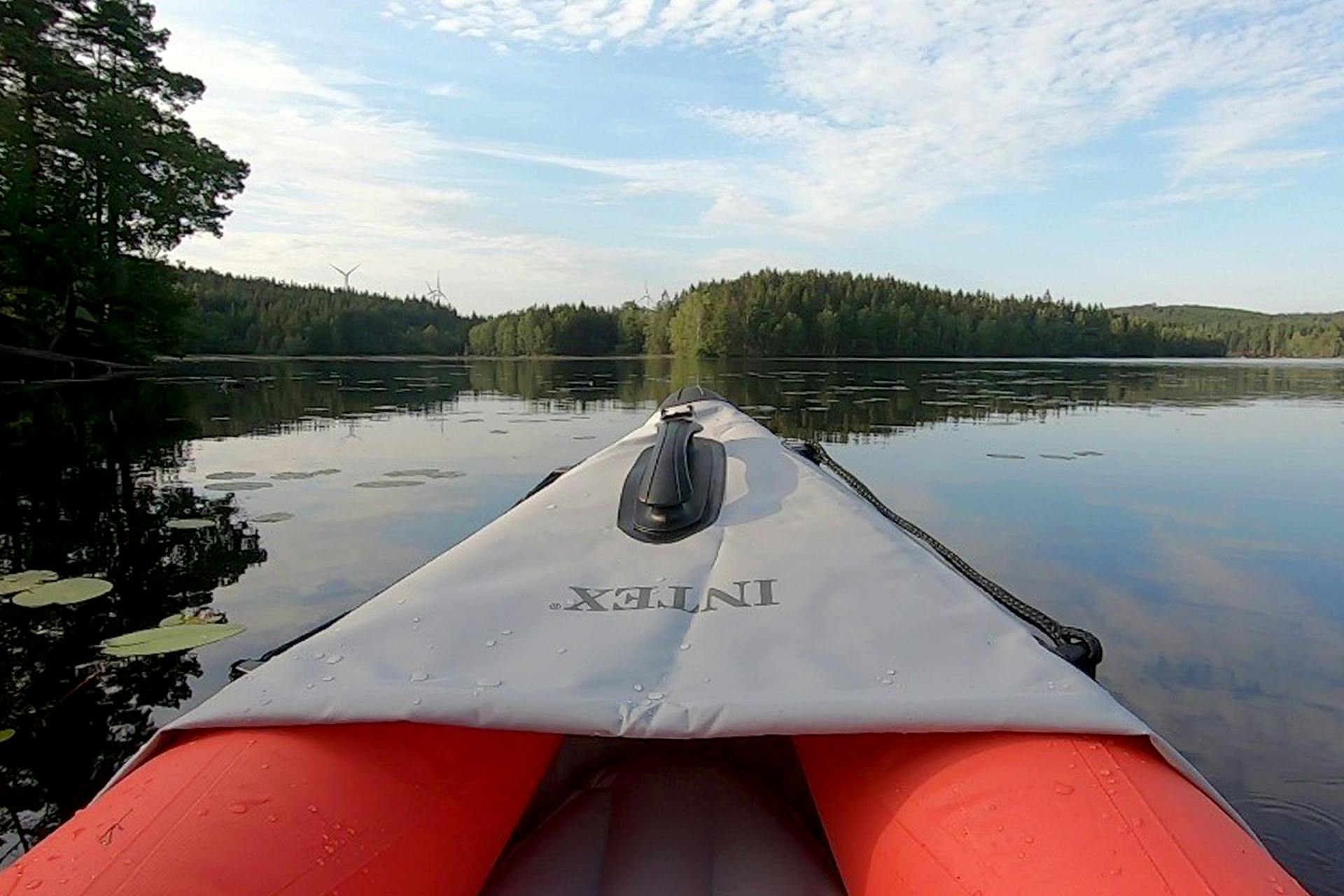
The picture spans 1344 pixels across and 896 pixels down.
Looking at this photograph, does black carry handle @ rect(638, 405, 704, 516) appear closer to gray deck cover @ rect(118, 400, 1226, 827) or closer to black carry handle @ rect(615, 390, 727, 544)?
black carry handle @ rect(615, 390, 727, 544)

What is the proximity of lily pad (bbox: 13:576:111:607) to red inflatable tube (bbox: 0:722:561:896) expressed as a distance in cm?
249

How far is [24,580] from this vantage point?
3.21 m

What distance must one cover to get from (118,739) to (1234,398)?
14.9 meters

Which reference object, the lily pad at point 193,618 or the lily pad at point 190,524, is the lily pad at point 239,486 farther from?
the lily pad at point 193,618

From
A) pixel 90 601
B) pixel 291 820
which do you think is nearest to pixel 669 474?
pixel 291 820

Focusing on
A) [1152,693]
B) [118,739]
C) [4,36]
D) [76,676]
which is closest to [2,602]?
[76,676]

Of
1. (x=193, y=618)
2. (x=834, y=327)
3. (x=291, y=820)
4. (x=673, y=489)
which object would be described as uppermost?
(x=834, y=327)

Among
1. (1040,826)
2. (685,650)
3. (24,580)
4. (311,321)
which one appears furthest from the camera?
(311,321)

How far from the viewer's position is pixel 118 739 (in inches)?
79.8

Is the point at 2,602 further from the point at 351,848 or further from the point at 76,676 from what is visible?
the point at 351,848

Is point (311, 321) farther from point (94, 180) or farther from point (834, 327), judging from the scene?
point (94, 180)

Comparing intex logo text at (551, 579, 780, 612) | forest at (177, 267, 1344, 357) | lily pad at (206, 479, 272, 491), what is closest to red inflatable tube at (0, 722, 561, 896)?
intex logo text at (551, 579, 780, 612)

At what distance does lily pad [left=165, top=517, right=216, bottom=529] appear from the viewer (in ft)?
13.8

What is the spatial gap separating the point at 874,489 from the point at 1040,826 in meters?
4.45
